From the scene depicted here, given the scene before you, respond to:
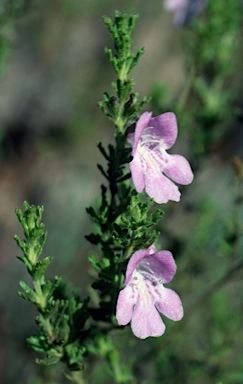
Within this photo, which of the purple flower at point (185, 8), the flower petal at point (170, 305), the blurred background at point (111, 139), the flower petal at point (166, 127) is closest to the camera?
the flower petal at point (170, 305)

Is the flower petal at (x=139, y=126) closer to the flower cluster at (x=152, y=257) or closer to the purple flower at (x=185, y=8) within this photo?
the flower cluster at (x=152, y=257)

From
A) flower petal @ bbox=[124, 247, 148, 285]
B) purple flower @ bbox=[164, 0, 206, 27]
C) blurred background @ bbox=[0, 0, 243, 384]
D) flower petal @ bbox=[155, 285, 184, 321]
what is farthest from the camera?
purple flower @ bbox=[164, 0, 206, 27]

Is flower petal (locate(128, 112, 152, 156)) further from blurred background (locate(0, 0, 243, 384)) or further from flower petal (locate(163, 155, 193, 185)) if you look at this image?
blurred background (locate(0, 0, 243, 384))

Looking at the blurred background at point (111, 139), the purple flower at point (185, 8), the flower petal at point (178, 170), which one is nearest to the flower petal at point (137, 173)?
the flower petal at point (178, 170)

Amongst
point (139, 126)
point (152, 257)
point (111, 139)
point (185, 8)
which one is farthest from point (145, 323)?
point (111, 139)

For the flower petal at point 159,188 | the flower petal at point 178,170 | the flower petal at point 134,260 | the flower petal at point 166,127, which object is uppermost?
the flower petal at point 166,127

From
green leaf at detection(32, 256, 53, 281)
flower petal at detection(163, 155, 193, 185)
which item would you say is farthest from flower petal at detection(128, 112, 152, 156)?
green leaf at detection(32, 256, 53, 281)
